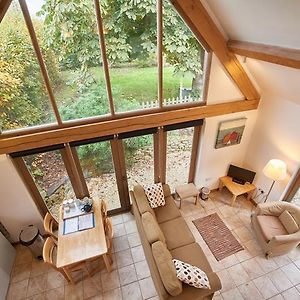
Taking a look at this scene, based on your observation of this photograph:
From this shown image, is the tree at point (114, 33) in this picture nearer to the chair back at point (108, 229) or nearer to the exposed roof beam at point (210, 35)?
the exposed roof beam at point (210, 35)

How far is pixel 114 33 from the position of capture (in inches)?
127

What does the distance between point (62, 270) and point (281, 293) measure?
3.78 m

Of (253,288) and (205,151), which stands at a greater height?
(205,151)

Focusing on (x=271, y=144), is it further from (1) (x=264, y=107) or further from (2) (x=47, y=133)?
(2) (x=47, y=133)

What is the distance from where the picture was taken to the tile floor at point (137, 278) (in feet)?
12.0

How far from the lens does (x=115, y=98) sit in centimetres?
372

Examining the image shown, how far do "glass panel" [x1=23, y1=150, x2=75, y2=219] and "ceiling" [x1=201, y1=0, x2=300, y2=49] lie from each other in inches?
140

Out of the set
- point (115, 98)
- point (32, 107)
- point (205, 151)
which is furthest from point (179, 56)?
point (32, 107)

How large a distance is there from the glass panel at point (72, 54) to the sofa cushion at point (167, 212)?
2.30 m

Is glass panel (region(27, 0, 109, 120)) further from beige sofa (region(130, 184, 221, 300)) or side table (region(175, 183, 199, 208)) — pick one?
side table (region(175, 183, 199, 208))

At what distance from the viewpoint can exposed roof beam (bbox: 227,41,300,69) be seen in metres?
2.59

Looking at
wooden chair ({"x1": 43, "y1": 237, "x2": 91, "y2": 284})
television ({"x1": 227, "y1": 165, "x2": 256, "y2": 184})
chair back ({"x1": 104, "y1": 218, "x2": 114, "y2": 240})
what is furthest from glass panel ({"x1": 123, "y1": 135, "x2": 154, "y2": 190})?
television ({"x1": 227, "y1": 165, "x2": 256, "y2": 184})

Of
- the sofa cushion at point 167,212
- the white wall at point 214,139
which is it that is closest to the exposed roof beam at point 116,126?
the white wall at point 214,139

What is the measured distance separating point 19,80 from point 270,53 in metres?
3.61
